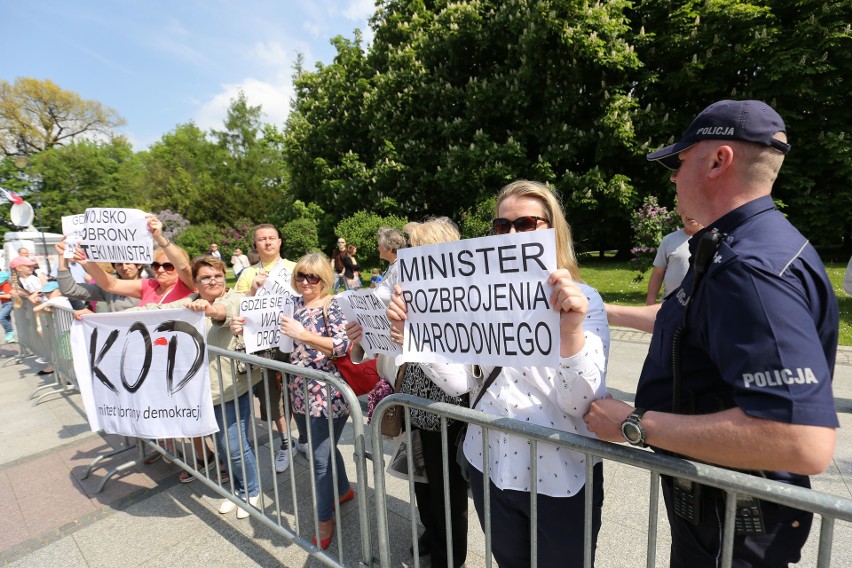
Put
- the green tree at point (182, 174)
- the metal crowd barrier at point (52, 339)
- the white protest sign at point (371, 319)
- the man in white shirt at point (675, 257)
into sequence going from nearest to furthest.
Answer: the white protest sign at point (371, 319), the man in white shirt at point (675, 257), the metal crowd barrier at point (52, 339), the green tree at point (182, 174)

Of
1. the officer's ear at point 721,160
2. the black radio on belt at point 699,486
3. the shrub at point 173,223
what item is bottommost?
the black radio on belt at point 699,486

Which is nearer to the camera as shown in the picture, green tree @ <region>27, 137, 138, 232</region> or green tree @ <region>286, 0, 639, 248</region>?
green tree @ <region>286, 0, 639, 248</region>

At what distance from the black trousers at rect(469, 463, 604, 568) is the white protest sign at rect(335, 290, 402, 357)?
83 cm

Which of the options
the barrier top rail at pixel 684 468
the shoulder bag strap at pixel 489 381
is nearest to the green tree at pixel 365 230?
the shoulder bag strap at pixel 489 381

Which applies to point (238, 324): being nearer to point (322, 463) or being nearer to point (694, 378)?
point (322, 463)

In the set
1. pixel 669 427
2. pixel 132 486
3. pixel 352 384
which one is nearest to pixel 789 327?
pixel 669 427

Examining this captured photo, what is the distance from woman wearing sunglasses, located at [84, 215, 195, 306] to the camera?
12.4 feet

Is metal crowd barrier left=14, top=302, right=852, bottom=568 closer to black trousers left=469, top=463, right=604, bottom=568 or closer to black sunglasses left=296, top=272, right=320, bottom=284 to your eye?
black trousers left=469, top=463, right=604, bottom=568

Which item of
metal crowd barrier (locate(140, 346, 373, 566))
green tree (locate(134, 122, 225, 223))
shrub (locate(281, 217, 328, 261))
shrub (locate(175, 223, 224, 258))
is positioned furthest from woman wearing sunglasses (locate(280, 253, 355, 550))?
green tree (locate(134, 122, 225, 223))

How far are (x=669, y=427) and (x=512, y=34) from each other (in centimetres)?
1891

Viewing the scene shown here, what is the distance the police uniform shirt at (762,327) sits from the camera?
937mm

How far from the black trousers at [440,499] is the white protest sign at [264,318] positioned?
1318mm

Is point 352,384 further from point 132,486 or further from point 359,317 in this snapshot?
point 132,486

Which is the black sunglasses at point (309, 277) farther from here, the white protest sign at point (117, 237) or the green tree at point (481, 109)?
the green tree at point (481, 109)
